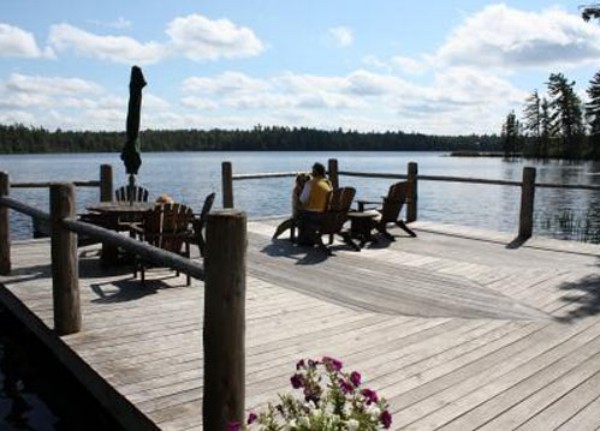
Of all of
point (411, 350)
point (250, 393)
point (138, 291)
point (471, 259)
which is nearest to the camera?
point (250, 393)

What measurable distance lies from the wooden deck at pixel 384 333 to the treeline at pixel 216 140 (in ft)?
406

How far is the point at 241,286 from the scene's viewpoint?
2.77 metres

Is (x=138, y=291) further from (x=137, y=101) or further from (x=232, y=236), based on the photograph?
(x=232, y=236)

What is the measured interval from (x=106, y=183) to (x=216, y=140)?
468 feet

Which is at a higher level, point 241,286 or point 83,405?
point 241,286

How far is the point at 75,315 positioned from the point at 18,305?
1417mm

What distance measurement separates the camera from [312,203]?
29.6 feet

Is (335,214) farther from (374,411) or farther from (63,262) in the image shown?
(374,411)

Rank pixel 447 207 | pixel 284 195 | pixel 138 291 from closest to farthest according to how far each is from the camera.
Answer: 1. pixel 138 291
2. pixel 447 207
3. pixel 284 195

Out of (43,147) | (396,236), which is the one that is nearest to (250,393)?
(396,236)

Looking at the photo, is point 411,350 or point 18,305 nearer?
point 411,350

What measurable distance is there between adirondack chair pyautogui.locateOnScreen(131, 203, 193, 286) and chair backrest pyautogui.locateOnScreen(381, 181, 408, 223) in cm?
355

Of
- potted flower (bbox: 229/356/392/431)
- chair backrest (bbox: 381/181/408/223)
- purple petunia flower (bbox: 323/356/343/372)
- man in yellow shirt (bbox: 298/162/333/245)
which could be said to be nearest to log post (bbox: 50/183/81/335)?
potted flower (bbox: 229/356/392/431)

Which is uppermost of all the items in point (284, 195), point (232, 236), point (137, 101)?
point (137, 101)
